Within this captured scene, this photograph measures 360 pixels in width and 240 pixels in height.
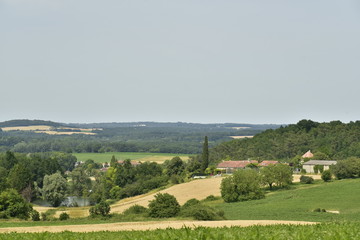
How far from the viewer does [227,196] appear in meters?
82.3

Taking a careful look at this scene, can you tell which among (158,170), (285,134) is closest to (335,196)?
(158,170)

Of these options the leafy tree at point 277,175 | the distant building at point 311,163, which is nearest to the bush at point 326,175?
the leafy tree at point 277,175

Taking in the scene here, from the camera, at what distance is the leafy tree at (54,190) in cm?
10994

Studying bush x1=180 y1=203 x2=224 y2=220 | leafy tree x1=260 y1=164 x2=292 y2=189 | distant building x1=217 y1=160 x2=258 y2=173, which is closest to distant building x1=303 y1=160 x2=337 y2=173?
distant building x1=217 y1=160 x2=258 y2=173

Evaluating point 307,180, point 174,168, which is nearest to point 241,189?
point 307,180

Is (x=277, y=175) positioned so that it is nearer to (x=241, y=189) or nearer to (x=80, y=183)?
(x=241, y=189)

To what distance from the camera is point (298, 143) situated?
15250 centimetres

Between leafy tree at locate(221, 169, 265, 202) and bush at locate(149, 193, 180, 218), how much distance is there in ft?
84.4

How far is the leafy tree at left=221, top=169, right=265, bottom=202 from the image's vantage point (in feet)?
269

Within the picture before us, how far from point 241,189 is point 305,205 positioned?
16.8 meters

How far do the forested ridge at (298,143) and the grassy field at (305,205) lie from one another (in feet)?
182

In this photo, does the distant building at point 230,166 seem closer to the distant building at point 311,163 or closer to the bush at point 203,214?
the distant building at point 311,163

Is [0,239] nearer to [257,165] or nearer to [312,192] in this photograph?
[312,192]

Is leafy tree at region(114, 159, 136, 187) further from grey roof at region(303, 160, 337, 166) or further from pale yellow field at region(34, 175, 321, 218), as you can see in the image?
grey roof at region(303, 160, 337, 166)
